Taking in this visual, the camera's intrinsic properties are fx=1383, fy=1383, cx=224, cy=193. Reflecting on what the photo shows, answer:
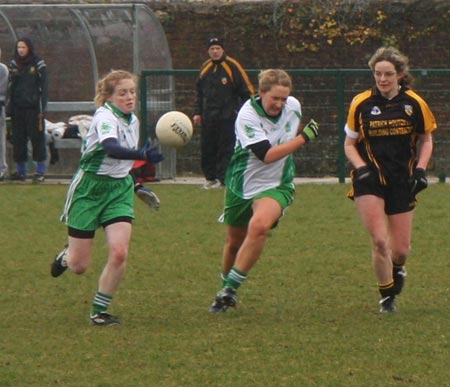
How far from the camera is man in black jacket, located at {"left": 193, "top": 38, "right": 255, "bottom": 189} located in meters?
17.8

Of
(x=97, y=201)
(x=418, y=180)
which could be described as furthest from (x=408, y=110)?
(x=97, y=201)

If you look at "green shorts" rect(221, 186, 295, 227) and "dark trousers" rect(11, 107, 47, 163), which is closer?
"green shorts" rect(221, 186, 295, 227)

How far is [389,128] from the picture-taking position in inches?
357

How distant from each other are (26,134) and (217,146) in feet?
9.28

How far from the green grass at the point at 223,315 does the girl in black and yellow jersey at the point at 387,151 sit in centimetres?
57

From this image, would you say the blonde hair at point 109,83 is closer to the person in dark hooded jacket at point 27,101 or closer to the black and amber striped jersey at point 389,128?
the black and amber striped jersey at point 389,128

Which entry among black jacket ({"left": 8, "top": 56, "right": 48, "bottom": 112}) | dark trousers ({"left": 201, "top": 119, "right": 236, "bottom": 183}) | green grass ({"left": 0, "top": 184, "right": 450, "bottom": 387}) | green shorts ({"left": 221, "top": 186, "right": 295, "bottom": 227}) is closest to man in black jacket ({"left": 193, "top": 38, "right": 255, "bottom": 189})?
dark trousers ({"left": 201, "top": 119, "right": 236, "bottom": 183})

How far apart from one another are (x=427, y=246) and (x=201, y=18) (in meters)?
9.47

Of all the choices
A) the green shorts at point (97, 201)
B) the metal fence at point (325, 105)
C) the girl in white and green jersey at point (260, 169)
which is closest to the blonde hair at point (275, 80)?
the girl in white and green jersey at point (260, 169)

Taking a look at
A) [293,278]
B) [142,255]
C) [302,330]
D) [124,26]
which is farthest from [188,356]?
[124,26]

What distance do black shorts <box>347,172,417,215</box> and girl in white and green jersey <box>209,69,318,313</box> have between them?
0.48 m

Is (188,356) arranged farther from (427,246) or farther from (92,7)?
(92,7)

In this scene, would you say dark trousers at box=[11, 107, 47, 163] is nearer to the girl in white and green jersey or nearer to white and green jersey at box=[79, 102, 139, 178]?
the girl in white and green jersey

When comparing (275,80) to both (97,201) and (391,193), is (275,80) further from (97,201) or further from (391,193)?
(97,201)
